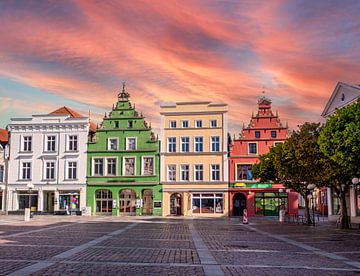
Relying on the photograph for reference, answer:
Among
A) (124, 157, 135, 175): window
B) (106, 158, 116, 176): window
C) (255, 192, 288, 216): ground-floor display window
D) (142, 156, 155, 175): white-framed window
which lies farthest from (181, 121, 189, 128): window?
(255, 192, 288, 216): ground-floor display window

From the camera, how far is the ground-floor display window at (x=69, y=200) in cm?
5650

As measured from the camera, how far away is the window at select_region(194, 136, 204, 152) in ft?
181

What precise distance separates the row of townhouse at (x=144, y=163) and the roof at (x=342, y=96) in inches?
524

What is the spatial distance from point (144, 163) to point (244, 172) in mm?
11842

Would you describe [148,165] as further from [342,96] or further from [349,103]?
[349,103]

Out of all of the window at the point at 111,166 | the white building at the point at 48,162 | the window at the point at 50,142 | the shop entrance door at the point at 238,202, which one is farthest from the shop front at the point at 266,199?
the window at the point at 50,142

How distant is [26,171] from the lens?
58.0 m

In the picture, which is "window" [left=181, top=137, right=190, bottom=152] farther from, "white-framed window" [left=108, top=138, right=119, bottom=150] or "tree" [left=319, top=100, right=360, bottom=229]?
"tree" [left=319, top=100, right=360, bottom=229]

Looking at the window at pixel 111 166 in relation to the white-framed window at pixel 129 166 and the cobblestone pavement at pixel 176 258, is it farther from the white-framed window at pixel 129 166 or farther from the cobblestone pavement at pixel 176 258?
the cobblestone pavement at pixel 176 258

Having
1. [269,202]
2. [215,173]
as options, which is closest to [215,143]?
[215,173]

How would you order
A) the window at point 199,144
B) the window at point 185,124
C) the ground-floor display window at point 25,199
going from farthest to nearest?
1. the ground-floor display window at point 25,199
2. the window at point 185,124
3. the window at point 199,144

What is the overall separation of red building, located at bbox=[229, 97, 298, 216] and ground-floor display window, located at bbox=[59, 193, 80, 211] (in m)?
18.4

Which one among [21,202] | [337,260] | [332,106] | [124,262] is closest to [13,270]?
[124,262]

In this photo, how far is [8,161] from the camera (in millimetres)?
58531
